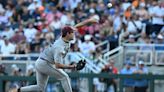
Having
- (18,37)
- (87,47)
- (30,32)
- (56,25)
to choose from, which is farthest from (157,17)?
(18,37)

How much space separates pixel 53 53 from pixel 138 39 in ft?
22.6

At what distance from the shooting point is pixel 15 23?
70.2 feet

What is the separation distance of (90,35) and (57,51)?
754 cm

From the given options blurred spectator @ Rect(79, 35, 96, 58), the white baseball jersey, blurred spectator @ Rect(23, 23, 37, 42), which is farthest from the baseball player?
blurred spectator @ Rect(23, 23, 37, 42)

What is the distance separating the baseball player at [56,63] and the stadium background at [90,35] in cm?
391

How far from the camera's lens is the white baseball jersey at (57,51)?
11.8 m

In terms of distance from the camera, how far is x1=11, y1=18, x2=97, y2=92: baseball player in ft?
38.8

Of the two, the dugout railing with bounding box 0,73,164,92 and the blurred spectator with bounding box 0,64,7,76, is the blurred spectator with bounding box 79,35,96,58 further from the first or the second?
the blurred spectator with bounding box 0,64,7,76

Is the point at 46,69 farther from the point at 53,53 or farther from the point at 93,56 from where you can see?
the point at 93,56

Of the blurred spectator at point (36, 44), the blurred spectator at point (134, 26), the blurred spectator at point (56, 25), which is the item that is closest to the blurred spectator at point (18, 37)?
the blurred spectator at point (36, 44)

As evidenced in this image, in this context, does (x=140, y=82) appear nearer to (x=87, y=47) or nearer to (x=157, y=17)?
(x=87, y=47)

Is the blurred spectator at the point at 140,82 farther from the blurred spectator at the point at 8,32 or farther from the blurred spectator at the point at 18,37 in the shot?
the blurred spectator at the point at 8,32

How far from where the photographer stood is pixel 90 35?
19.3 meters

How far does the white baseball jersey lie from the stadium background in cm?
415
